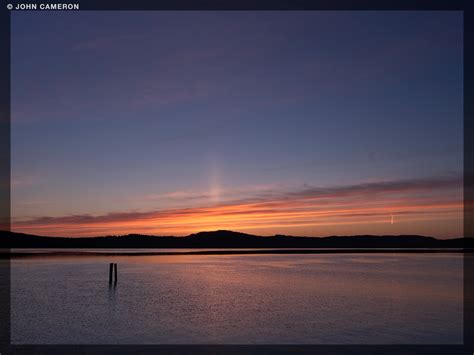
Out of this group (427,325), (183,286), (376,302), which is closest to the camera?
(427,325)

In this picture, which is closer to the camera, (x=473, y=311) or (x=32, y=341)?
(x=32, y=341)

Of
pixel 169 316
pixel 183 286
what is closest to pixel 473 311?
pixel 169 316

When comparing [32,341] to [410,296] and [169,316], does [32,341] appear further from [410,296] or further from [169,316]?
[410,296]

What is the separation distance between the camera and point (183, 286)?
38688 millimetres

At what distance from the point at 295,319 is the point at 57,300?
16.5 metres

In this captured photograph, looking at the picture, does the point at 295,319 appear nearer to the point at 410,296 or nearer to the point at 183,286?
the point at 410,296

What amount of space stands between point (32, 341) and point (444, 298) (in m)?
26.0

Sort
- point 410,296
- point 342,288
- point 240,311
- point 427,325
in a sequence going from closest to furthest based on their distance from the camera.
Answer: point 427,325 < point 240,311 < point 410,296 < point 342,288

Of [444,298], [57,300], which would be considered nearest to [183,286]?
[57,300]

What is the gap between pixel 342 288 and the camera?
36188 millimetres

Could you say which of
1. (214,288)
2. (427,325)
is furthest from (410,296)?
(214,288)
